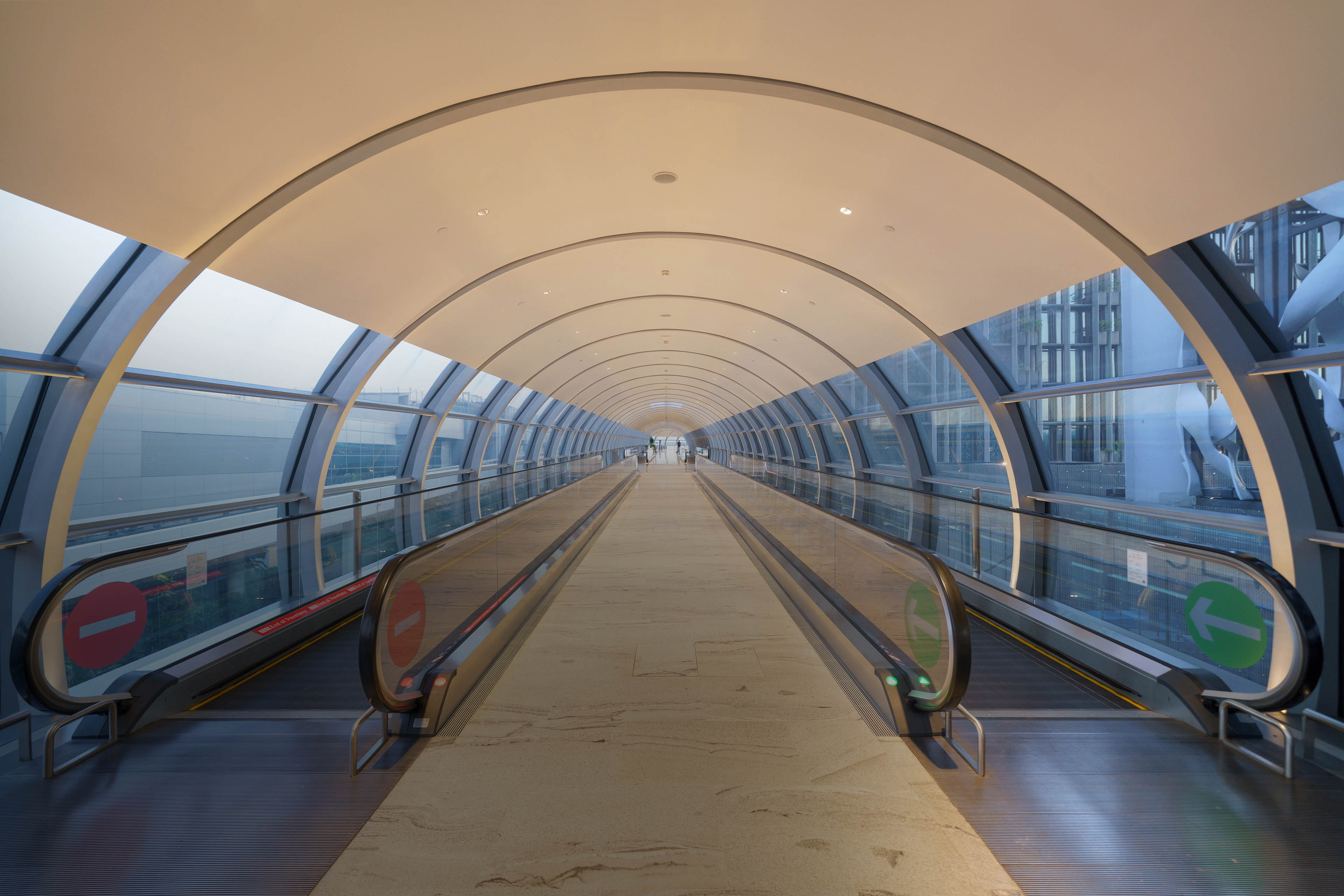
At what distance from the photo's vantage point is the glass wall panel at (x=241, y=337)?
29.7 feet

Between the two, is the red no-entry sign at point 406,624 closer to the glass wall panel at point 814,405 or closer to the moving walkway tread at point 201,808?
the moving walkway tread at point 201,808

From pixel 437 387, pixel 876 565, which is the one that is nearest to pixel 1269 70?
pixel 876 565

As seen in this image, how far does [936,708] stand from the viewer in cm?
360

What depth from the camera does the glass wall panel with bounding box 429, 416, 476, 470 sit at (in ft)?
64.3

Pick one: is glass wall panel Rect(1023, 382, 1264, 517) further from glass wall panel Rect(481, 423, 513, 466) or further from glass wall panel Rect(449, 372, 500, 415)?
glass wall panel Rect(481, 423, 513, 466)

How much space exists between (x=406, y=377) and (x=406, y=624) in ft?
43.2

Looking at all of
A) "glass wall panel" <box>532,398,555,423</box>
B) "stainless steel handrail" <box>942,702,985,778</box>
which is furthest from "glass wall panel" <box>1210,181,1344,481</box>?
"glass wall panel" <box>532,398,555,423</box>

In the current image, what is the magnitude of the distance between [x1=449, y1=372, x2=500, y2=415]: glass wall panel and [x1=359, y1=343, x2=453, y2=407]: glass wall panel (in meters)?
2.68

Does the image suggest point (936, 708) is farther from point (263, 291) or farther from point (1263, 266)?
point (263, 291)

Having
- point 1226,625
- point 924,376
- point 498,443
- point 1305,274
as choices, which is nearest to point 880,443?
point 924,376

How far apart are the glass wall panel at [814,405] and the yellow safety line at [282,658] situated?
1889 cm

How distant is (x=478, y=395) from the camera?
20.5m

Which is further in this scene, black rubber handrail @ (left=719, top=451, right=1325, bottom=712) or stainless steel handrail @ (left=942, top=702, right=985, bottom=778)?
black rubber handrail @ (left=719, top=451, right=1325, bottom=712)

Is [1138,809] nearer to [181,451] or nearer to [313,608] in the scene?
[313,608]
